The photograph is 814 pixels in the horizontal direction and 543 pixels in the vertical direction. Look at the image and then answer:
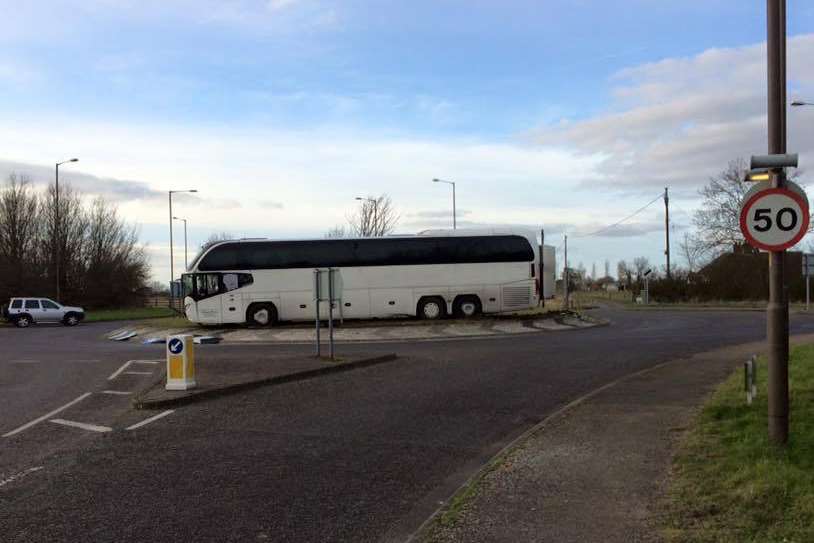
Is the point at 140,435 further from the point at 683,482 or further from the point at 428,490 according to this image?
the point at 683,482

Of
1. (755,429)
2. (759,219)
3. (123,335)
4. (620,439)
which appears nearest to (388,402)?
(620,439)

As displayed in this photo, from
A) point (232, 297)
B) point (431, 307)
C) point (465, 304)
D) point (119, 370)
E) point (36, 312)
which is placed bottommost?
point (119, 370)

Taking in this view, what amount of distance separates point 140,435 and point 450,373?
720cm

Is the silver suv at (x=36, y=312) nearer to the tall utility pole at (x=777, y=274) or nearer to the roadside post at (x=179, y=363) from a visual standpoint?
the roadside post at (x=179, y=363)

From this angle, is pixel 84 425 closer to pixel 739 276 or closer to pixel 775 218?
pixel 775 218

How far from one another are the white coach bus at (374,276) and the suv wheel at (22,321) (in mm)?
19295

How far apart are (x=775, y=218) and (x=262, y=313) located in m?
24.5

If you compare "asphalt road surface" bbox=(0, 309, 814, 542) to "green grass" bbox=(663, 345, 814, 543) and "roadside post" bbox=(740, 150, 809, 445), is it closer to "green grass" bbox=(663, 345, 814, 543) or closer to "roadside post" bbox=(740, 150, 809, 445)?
"green grass" bbox=(663, 345, 814, 543)

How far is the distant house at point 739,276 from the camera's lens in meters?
54.2

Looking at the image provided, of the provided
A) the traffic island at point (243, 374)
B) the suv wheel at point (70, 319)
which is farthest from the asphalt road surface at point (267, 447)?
the suv wheel at point (70, 319)

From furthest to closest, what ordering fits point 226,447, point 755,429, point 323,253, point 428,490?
1. point 323,253
2. point 226,447
3. point 755,429
4. point 428,490

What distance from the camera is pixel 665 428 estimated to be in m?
8.62

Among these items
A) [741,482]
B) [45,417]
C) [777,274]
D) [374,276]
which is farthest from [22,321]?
[741,482]

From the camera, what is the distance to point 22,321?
43.5 meters
